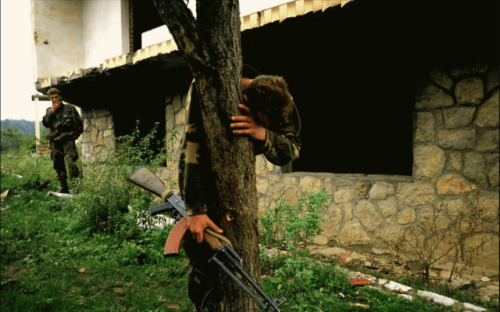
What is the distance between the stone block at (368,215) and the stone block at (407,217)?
221mm

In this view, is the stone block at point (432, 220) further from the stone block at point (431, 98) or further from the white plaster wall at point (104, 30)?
the white plaster wall at point (104, 30)

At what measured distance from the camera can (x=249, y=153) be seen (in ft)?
5.24

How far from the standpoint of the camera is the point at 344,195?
4.16 metres

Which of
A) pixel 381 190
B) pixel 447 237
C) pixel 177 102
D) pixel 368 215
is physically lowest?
pixel 447 237

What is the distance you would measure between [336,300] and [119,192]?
127 inches

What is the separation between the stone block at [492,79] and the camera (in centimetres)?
319

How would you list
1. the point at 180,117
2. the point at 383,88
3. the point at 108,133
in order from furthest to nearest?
the point at 108,133 < the point at 180,117 < the point at 383,88

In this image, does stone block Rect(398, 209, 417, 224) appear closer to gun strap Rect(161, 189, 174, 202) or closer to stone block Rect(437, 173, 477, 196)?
stone block Rect(437, 173, 477, 196)

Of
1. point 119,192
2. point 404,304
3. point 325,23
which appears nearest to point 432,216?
point 404,304

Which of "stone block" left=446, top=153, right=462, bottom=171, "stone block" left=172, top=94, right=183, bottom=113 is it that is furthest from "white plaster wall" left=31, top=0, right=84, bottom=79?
"stone block" left=446, top=153, right=462, bottom=171

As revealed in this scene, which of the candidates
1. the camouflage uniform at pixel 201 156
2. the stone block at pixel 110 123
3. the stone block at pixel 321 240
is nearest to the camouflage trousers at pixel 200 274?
the camouflage uniform at pixel 201 156

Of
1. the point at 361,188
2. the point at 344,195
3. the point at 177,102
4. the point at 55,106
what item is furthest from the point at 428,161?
the point at 55,106

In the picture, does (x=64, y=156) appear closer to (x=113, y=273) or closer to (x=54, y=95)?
(x=54, y=95)

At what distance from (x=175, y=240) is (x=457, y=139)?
10.6 ft
